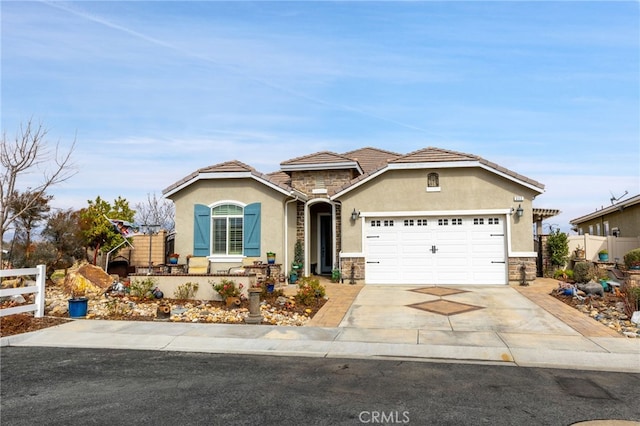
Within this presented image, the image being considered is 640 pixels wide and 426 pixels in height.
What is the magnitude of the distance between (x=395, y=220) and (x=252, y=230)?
507 cm

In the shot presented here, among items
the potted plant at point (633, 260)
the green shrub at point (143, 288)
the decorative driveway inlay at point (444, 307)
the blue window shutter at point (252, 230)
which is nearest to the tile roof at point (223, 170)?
the blue window shutter at point (252, 230)

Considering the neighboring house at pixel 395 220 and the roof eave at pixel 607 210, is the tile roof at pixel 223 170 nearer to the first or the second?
the neighboring house at pixel 395 220

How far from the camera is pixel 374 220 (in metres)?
16.1

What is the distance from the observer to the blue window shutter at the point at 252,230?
16156 millimetres

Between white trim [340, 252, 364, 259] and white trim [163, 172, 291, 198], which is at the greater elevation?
white trim [163, 172, 291, 198]

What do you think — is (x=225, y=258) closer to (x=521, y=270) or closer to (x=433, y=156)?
(x=433, y=156)

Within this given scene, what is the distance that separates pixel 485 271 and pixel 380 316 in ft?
20.7

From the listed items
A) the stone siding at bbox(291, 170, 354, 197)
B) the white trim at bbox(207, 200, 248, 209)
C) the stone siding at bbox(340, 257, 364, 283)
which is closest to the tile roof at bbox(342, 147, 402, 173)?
the stone siding at bbox(291, 170, 354, 197)

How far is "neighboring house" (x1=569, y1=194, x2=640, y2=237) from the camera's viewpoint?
19.3 meters

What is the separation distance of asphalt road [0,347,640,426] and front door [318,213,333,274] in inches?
470

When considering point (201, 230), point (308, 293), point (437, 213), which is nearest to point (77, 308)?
point (308, 293)

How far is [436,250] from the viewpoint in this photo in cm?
1555

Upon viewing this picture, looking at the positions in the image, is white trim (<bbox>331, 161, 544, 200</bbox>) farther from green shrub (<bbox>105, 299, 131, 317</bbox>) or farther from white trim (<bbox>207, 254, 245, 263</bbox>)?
green shrub (<bbox>105, 299, 131, 317</bbox>)

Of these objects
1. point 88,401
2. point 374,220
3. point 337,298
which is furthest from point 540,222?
point 88,401
